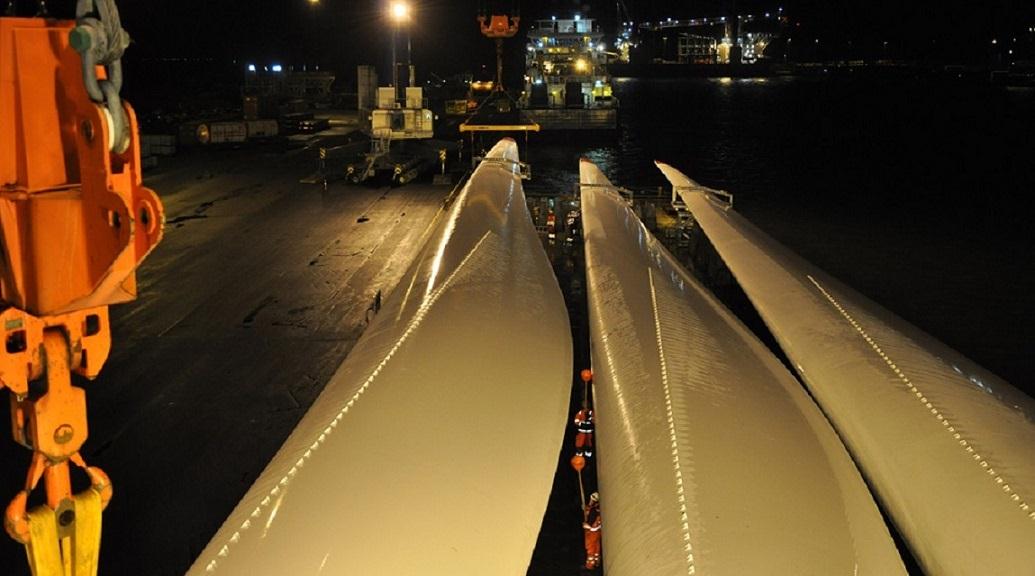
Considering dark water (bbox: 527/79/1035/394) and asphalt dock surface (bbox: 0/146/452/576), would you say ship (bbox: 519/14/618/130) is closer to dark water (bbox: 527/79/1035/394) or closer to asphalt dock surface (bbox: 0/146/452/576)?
dark water (bbox: 527/79/1035/394)

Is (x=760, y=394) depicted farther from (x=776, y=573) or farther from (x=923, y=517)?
(x=776, y=573)

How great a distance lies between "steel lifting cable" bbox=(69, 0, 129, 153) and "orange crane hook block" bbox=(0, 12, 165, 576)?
1cm

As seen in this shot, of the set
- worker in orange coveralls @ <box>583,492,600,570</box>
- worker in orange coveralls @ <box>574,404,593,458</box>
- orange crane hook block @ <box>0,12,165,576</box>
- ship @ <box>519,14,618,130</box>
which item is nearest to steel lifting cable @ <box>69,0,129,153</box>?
orange crane hook block @ <box>0,12,165,576</box>

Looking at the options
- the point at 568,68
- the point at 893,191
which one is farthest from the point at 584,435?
the point at 568,68

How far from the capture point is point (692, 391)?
702cm

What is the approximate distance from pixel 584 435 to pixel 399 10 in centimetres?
2435

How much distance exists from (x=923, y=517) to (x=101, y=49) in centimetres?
621

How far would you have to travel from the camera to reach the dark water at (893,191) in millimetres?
15750

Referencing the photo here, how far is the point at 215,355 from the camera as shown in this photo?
11.9 meters

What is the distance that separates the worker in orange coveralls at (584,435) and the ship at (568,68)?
48.1m

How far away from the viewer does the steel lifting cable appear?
3768 millimetres

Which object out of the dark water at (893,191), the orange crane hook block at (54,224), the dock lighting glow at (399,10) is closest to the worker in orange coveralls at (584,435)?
the orange crane hook block at (54,224)

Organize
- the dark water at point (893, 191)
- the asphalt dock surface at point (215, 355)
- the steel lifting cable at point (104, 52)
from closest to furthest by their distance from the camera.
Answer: the steel lifting cable at point (104, 52), the asphalt dock surface at point (215, 355), the dark water at point (893, 191)

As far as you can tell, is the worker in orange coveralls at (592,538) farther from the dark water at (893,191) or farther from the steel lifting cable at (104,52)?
the dark water at (893,191)
